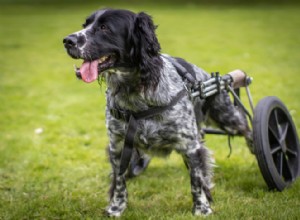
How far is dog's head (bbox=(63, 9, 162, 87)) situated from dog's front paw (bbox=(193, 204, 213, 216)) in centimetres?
113

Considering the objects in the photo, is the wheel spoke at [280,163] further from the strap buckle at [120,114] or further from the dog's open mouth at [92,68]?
the dog's open mouth at [92,68]

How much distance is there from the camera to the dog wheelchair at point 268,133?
4203mm

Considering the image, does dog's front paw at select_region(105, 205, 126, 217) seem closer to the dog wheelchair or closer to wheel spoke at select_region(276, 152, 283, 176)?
the dog wheelchair

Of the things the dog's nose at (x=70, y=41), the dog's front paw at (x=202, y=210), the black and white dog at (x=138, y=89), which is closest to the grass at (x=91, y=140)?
the dog's front paw at (x=202, y=210)

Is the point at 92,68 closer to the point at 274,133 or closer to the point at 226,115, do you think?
the point at 226,115

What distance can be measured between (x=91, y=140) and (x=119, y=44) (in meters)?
2.99

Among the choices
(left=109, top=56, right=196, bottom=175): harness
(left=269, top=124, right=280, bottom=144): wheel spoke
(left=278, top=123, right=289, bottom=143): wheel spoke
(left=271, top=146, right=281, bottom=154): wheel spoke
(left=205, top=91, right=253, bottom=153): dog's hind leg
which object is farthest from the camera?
(left=205, top=91, right=253, bottom=153): dog's hind leg

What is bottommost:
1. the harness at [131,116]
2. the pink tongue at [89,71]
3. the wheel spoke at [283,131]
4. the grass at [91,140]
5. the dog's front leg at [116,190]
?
the grass at [91,140]

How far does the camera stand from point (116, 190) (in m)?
4.26

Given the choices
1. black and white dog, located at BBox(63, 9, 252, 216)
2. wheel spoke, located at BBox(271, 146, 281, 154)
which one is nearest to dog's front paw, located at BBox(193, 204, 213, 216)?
black and white dog, located at BBox(63, 9, 252, 216)

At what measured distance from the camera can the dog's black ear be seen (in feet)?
12.1

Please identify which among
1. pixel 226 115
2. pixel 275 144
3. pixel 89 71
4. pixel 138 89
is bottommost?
pixel 275 144

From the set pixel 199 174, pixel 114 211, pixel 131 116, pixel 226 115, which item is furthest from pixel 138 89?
pixel 226 115

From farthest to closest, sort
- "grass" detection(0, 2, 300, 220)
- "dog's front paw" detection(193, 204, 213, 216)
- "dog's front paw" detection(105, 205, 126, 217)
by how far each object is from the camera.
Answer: "grass" detection(0, 2, 300, 220) → "dog's front paw" detection(105, 205, 126, 217) → "dog's front paw" detection(193, 204, 213, 216)
